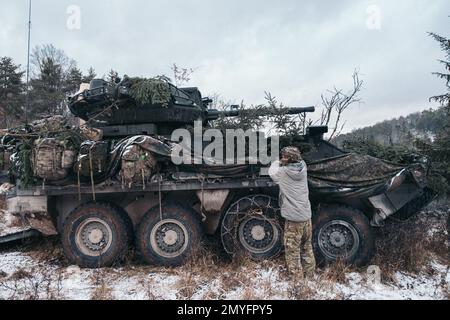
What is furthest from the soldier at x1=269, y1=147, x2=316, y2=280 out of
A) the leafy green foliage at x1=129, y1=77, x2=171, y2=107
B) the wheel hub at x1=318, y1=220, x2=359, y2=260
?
the leafy green foliage at x1=129, y1=77, x2=171, y2=107

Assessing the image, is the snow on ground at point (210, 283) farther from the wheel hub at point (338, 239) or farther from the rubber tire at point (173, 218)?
the wheel hub at point (338, 239)

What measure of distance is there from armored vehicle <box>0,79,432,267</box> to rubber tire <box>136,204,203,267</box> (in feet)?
0.06

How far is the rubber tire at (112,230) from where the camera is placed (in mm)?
6102

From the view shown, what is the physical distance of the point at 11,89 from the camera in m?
24.5

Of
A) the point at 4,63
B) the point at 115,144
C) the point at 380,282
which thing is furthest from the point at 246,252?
the point at 4,63

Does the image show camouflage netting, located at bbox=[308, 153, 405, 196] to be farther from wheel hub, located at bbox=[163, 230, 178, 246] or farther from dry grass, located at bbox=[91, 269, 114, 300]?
dry grass, located at bbox=[91, 269, 114, 300]

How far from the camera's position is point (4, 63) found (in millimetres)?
25172

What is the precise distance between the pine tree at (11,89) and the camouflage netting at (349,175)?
2202cm

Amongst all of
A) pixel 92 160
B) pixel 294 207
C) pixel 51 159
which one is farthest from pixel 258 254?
pixel 51 159

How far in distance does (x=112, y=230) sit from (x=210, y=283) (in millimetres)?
2122

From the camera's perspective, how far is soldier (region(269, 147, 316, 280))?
517cm

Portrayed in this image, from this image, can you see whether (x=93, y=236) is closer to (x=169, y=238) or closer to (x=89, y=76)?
(x=169, y=238)
